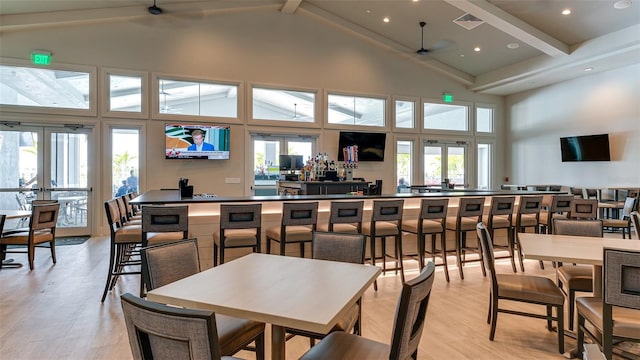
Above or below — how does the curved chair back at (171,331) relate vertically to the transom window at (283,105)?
below

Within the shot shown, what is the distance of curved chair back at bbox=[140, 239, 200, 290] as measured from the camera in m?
2.00

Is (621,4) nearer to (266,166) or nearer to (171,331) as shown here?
(266,166)

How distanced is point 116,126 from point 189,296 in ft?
22.3

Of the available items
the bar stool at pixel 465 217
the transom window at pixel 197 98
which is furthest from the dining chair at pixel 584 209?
the transom window at pixel 197 98

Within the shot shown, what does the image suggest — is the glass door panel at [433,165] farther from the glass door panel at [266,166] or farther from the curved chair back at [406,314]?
the curved chair back at [406,314]

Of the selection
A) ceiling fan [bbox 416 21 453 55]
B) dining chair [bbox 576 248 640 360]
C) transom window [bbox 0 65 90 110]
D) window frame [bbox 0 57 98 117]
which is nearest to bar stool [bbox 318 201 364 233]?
dining chair [bbox 576 248 640 360]

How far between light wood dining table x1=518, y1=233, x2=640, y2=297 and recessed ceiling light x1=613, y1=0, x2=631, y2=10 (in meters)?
5.47

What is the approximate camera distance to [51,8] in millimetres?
6402

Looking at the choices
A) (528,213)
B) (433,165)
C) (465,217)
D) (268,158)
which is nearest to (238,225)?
(465,217)

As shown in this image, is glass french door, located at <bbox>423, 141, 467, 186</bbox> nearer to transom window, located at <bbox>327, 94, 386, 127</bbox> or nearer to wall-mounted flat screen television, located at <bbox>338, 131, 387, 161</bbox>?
wall-mounted flat screen television, located at <bbox>338, 131, 387, 161</bbox>

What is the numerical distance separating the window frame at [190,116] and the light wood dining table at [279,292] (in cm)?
608

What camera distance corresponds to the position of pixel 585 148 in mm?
8391

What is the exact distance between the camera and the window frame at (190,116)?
7250mm

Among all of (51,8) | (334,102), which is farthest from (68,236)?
(334,102)
